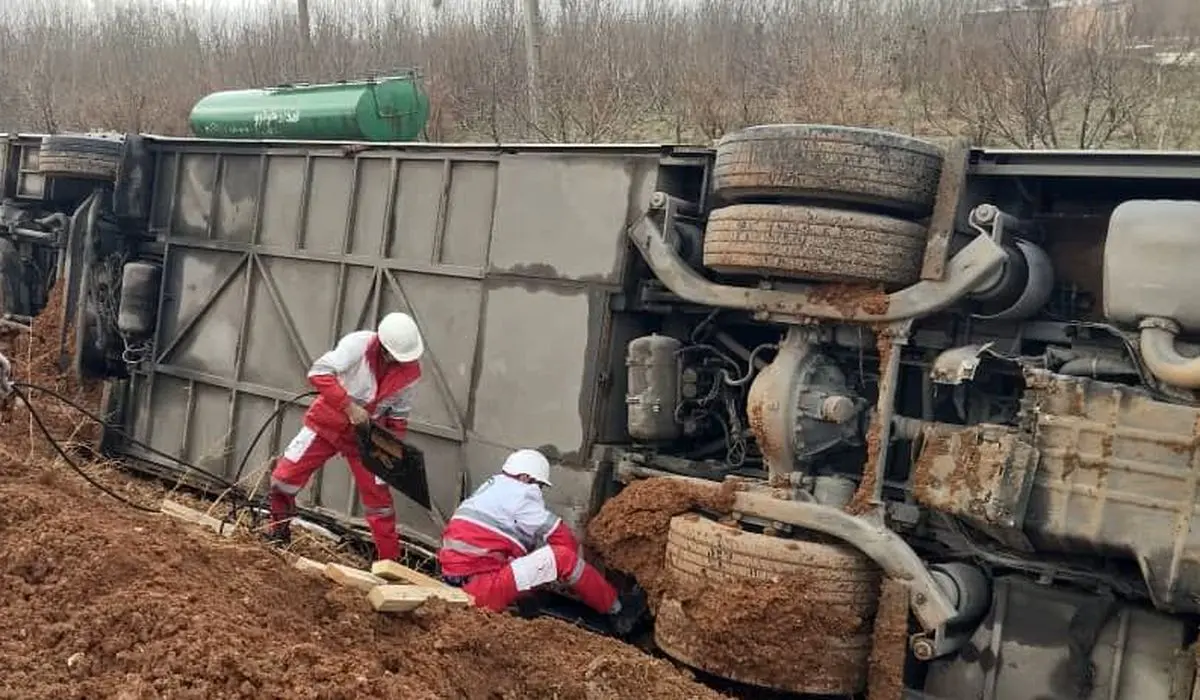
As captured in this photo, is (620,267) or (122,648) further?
(620,267)

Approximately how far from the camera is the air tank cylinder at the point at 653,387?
213 inches

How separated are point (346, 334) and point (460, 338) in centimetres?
98

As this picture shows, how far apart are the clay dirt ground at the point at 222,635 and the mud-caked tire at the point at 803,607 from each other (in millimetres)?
238

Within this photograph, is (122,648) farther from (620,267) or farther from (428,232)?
(428,232)

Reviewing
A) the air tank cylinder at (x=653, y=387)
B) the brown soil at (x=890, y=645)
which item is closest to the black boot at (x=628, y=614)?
the air tank cylinder at (x=653, y=387)

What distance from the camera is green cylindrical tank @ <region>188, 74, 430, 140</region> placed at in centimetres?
820

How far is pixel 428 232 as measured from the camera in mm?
6469

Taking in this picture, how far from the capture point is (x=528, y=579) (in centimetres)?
511

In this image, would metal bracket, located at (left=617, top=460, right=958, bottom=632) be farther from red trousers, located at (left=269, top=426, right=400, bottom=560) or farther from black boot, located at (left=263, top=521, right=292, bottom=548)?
black boot, located at (left=263, top=521, right=292, bottom=548)

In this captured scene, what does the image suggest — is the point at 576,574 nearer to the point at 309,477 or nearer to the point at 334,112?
the point at 309,477

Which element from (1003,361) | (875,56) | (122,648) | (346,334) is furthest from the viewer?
(875,56)

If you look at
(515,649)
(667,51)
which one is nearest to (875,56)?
(667,51)

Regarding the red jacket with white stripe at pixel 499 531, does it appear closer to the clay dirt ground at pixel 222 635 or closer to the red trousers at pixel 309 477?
the clay dirt ground at pixel 222 635

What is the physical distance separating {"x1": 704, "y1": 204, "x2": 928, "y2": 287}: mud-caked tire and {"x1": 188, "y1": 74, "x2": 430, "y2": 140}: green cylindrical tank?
14.0 ft
